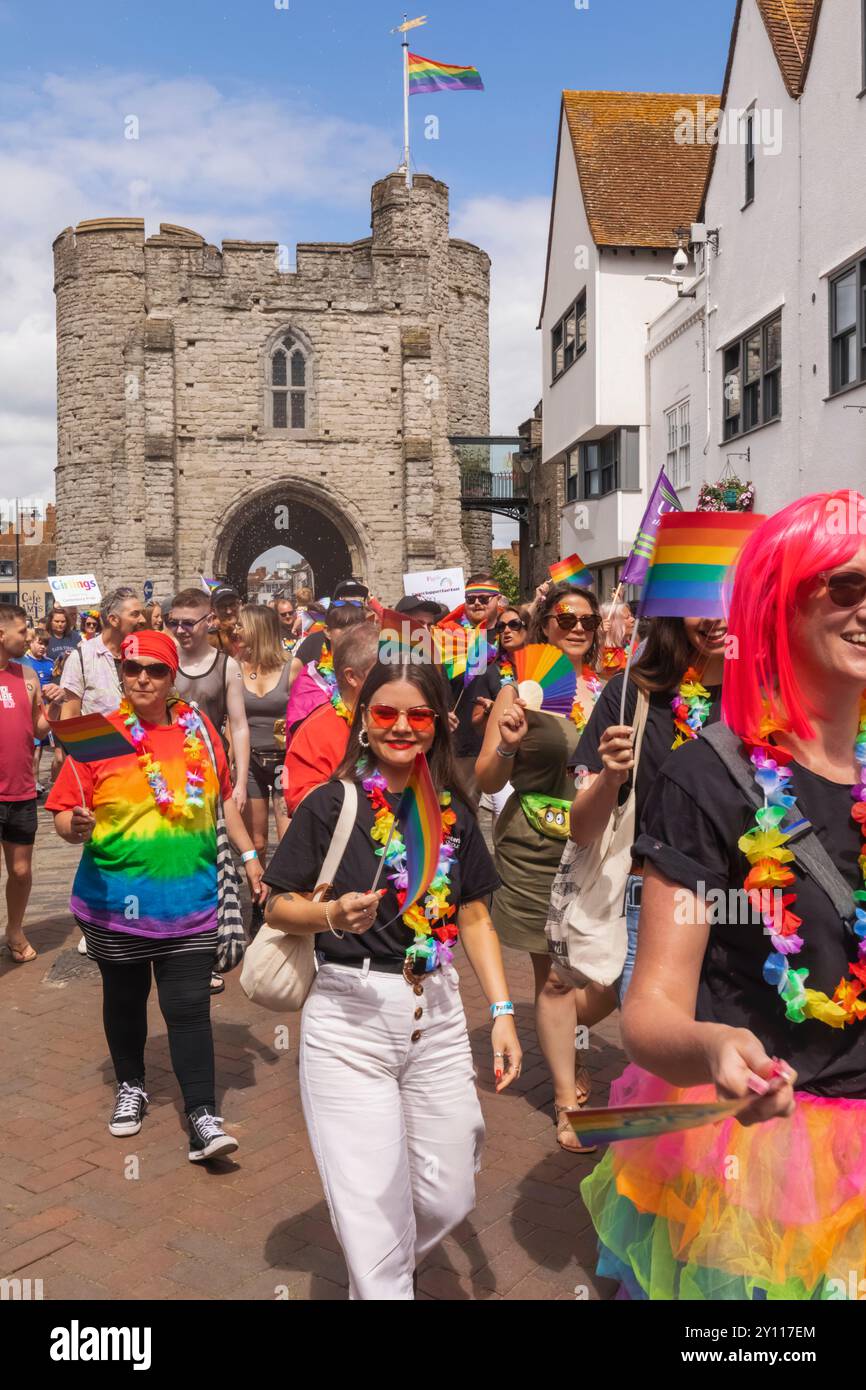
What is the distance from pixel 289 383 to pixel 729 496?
20293 millimetres

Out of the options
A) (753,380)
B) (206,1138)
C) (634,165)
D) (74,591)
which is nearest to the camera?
(206,1138)

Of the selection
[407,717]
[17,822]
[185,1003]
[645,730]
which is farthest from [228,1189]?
[17,822]

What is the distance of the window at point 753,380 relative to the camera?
16188mm

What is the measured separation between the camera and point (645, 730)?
3.76 metres

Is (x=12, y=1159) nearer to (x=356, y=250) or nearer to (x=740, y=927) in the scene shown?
(x=740, y=927)

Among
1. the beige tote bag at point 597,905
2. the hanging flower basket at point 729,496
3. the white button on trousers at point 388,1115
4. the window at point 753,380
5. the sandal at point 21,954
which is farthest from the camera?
the window at point 753,380

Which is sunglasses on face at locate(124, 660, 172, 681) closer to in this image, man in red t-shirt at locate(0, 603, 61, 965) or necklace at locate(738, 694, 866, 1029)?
man in red t-shirt at locate(0, 603, 61, 965)

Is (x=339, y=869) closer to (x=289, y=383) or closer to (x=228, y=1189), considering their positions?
(x=228, y=1189)

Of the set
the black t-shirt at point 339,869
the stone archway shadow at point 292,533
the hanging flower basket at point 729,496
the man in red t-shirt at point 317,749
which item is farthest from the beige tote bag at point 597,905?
the stone archway shadow at point 292,533

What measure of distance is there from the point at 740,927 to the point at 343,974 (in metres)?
1.31

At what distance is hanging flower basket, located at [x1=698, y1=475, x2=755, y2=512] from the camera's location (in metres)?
15.9

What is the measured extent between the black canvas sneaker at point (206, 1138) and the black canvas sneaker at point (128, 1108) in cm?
35

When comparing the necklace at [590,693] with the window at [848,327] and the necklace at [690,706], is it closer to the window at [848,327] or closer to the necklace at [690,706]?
the necklace at [690,706]

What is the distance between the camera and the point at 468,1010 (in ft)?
20.1
